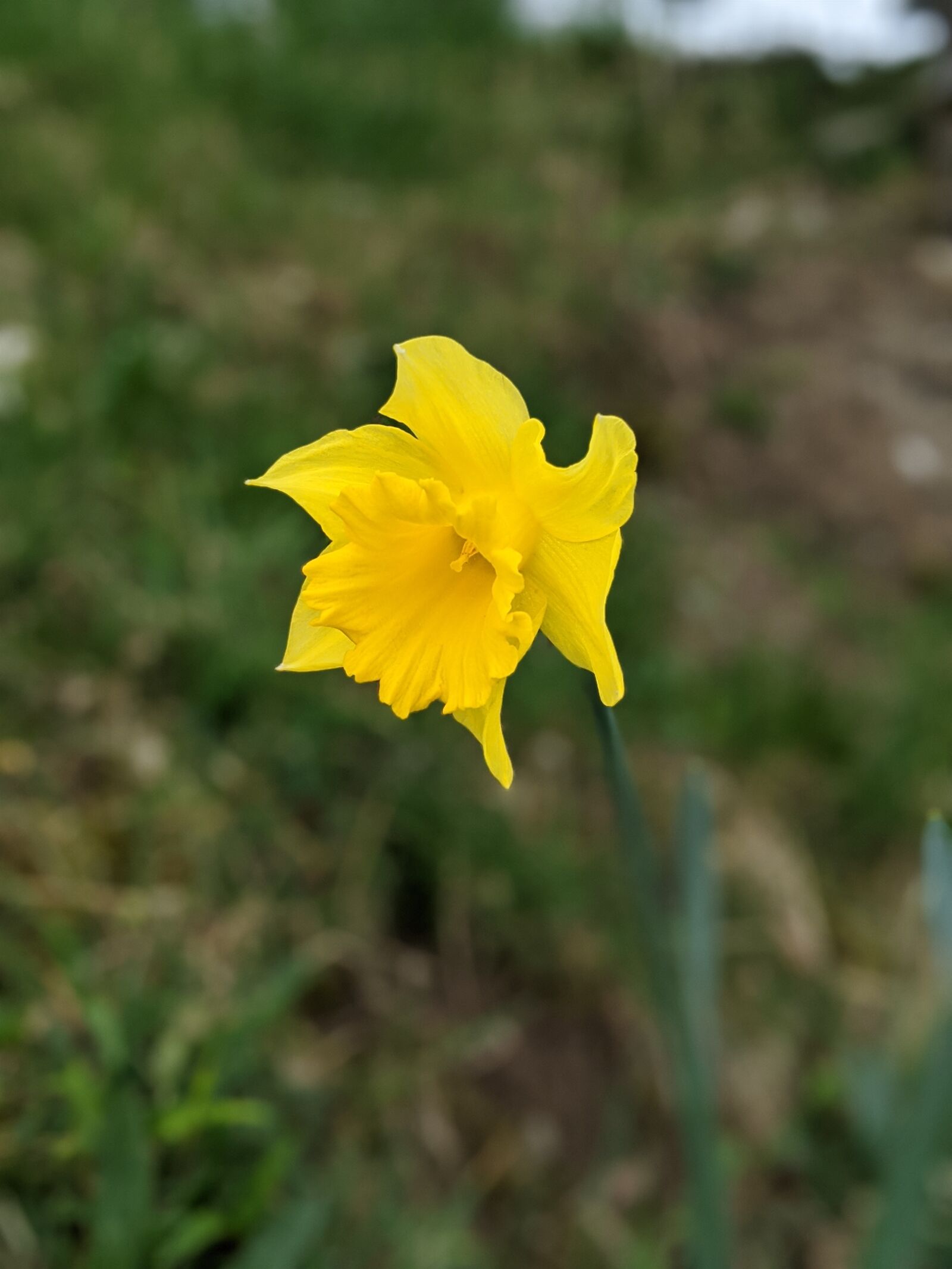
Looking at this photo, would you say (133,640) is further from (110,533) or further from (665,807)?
(665,807)

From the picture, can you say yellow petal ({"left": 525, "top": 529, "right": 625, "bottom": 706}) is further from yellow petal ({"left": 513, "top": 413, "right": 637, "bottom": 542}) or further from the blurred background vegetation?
the blurred background vegetation

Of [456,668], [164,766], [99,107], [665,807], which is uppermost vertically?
[456,668]

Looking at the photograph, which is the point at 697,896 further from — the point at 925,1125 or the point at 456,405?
the point at 456,405

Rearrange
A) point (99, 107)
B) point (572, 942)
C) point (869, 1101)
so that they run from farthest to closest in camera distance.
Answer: point (99, 107) < point (572, 942) < point (869, 1101)

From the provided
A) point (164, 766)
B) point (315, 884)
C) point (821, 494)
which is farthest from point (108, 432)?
point (821, 494)

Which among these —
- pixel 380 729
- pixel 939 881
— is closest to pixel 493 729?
pixel 939 881

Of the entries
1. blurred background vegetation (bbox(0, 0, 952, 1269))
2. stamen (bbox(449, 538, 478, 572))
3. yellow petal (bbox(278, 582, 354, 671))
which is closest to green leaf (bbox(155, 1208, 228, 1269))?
blurred background vegetation (bbox(0, 0, 952, 1269))

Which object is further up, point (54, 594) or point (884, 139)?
point (884, 139)

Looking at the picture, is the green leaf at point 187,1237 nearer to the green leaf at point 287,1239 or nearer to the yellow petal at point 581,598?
the green leaf at point 287,1239
